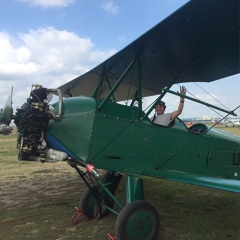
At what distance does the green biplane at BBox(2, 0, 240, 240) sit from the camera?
12.0 ft

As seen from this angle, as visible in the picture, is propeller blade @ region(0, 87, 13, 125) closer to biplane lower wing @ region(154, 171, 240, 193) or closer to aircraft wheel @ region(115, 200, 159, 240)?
aircraft wheel @ region(115, 200, 159, 240)

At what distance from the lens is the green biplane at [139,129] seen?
12.0 feet

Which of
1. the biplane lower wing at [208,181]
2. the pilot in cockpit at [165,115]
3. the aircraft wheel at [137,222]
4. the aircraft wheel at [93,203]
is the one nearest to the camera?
the biplane lower wing at [208,181]

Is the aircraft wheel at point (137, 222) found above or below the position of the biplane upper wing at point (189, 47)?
below

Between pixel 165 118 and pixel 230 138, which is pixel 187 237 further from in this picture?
pixel 230 138

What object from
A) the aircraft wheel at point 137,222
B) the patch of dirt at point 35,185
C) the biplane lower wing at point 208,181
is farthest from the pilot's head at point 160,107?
the patch of dirt at point 35,185

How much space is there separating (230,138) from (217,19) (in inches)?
113

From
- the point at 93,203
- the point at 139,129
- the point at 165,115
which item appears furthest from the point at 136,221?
the point at 165,115

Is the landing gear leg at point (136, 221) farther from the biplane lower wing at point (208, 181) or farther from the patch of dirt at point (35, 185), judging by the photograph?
the patch of dirt at point (35, 185)

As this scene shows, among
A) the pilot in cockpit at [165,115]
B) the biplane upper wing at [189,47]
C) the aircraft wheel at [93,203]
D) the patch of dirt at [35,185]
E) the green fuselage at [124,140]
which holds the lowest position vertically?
the patch of dirt at [35,185]

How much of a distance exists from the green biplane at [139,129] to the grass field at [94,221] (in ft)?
1.74

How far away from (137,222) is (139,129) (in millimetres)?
1359

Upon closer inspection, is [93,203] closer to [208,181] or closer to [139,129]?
[139,129]

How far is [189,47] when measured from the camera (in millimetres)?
4262
